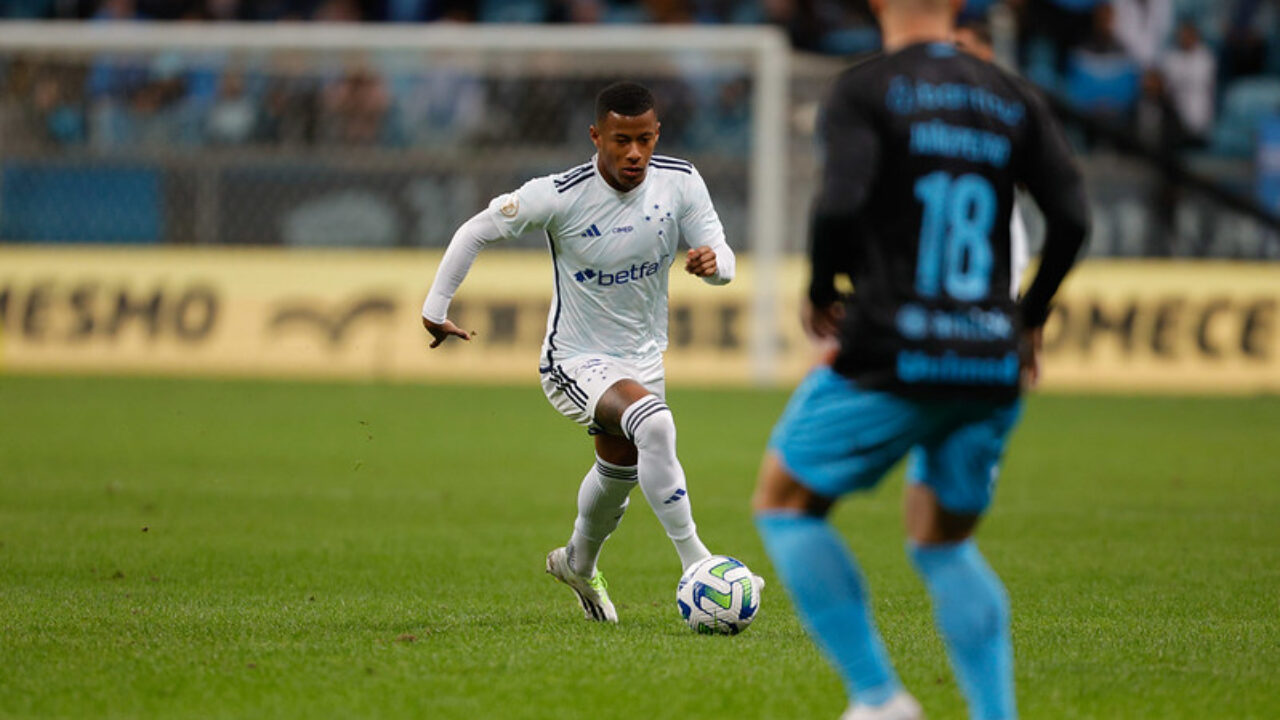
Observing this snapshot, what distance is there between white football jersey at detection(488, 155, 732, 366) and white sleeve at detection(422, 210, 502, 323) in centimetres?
6

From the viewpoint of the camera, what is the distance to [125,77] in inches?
829

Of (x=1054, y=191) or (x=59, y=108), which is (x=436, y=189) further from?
(x=1054, y=191)

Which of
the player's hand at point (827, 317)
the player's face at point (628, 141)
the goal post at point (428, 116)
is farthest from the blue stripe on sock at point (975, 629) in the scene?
the goal post at point (428, 116)

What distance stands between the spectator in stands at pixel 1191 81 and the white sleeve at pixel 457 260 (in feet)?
54.4

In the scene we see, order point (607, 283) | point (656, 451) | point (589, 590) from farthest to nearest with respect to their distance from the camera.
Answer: point (607, 283) → point (589, 590) → point (656, 451)

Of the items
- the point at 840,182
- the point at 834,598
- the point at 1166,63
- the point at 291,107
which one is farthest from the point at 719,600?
the point at 1166,63

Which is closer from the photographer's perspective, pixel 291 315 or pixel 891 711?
pixel 891 711

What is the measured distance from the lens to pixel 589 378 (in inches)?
279

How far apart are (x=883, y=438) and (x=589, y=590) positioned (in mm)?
3040

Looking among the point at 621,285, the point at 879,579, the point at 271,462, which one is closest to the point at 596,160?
the point at 621,285

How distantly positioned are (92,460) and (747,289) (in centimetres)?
841

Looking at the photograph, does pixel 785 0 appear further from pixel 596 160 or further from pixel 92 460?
pixel 596 160

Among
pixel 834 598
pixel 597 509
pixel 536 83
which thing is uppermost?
pixel 536 83

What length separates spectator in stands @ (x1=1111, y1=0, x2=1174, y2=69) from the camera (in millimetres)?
22297
